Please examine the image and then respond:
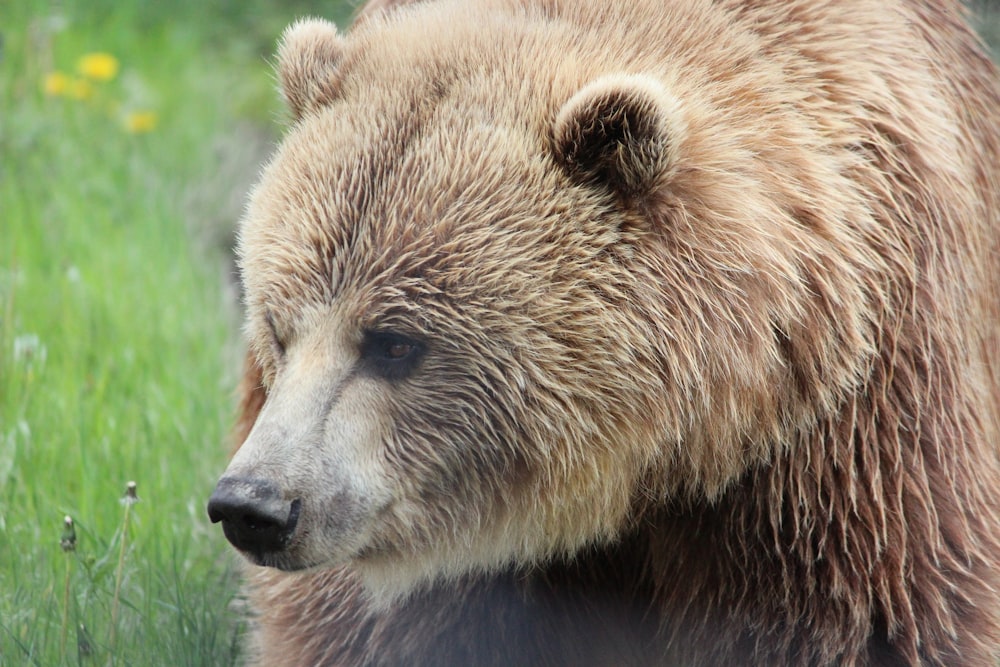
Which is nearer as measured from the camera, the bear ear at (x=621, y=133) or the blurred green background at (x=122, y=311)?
the bear ear at (x=621, y=133)

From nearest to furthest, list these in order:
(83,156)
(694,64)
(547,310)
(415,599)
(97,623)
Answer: (547,310) → (694,64) → (415,599) → (97,623) → (83,156)

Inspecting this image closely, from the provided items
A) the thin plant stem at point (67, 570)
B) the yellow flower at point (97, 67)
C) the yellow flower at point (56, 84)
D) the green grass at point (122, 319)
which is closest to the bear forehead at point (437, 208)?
the thin plant stem at point (67, 570)

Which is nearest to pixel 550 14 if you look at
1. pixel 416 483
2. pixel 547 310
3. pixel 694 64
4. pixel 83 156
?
pixel 694 64

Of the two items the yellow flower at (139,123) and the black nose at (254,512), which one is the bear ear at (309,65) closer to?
the black nose at (254,512)

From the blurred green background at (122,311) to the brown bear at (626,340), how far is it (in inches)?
31.6

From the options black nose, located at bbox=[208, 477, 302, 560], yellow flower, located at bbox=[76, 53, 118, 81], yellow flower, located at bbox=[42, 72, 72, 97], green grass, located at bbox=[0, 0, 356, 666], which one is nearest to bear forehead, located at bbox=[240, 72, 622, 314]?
black nose, located at bbox=[208, 477, 302, 560]

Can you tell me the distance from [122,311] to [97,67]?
2.45m

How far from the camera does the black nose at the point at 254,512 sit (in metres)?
2.92

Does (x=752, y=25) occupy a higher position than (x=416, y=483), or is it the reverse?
(x=752, y=25)

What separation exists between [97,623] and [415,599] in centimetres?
113

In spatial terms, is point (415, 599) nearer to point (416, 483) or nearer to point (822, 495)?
point (416, 483)

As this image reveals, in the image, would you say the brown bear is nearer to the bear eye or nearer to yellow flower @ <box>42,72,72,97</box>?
the bear eye

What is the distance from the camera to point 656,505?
3334mm

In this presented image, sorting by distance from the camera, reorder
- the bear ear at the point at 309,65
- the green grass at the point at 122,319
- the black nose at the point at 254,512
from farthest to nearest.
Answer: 1. the green grass at the point at 122,319
2. the bear ear at the point at 309,65
3. the black nose at the point at 254,512
